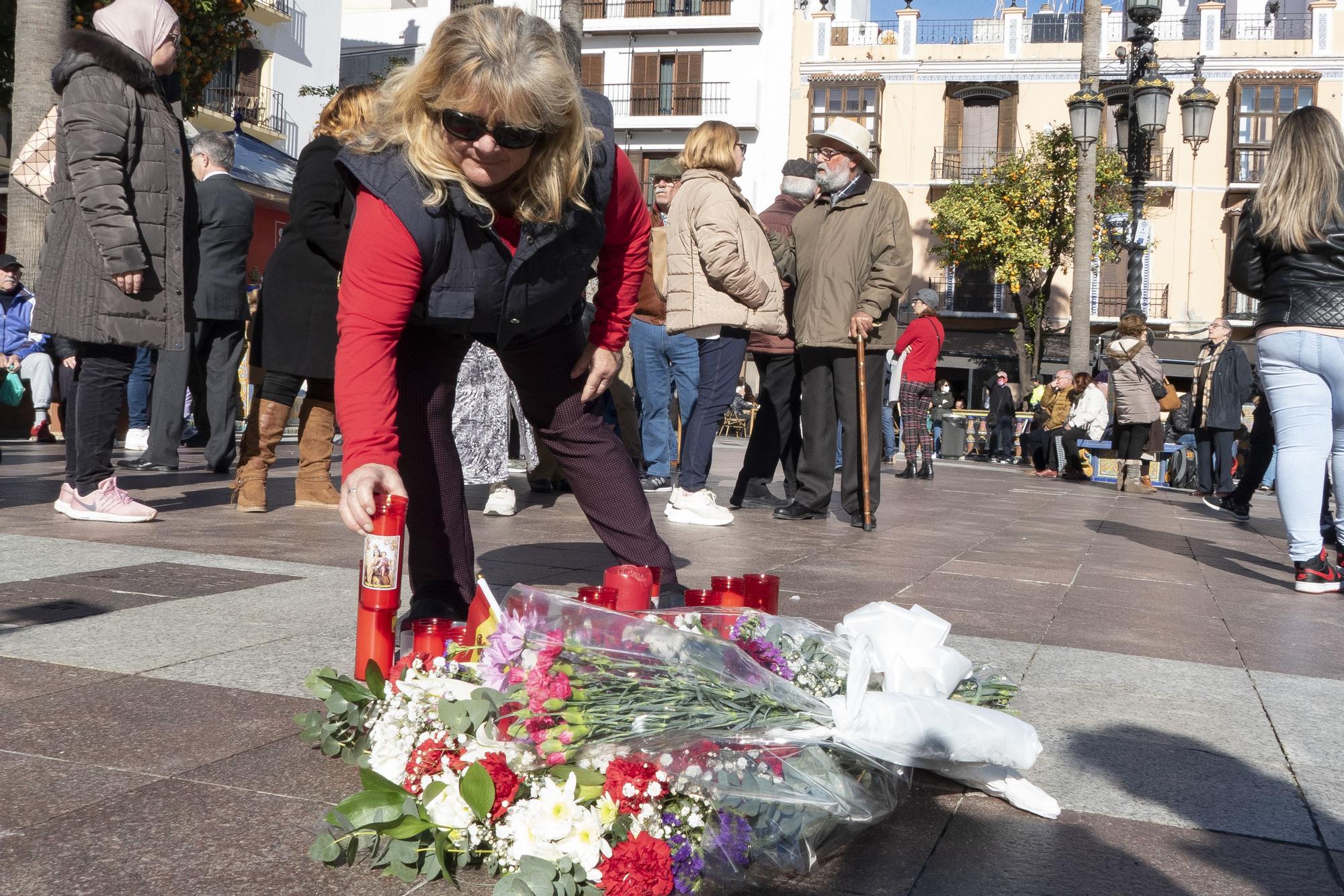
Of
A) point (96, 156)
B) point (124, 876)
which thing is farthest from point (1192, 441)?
point (124, 876)

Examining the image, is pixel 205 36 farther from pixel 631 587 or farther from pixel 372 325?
pixel 631 587

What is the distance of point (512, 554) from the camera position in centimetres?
531

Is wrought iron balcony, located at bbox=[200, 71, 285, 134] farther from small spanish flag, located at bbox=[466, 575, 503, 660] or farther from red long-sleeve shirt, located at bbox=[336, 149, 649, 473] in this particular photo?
small spanish flag, located at bbox=[466, 575, 503, 660]

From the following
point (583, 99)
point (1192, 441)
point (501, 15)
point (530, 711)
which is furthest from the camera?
point (1192, 441)

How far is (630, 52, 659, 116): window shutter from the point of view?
42500 millimetres

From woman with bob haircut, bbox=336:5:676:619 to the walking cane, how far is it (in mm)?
3791

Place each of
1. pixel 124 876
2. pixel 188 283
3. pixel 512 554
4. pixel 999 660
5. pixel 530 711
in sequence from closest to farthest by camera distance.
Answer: pixel 124 876, pixel 530 711, pixel 999 660, pixel 512 554, pixel 188 283

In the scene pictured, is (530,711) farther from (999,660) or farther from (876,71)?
(876,71)

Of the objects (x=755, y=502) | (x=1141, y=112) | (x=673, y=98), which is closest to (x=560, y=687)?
(x=755, y=502)

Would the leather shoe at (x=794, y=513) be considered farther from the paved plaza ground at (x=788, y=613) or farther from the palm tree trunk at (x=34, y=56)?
the palm tree trunk at (x=34, y=56)

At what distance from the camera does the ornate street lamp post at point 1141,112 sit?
51.9 ft

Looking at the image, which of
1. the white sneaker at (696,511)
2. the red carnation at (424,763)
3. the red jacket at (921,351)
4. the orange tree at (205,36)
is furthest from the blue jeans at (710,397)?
the orange tree at (205,36)

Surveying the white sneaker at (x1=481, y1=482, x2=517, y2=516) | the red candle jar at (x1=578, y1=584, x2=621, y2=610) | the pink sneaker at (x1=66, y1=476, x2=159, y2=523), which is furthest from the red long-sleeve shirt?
the white sneaker at (x1=481, y1=482, x2=517, y2=516)

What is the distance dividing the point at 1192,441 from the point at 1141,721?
44.0 feet
